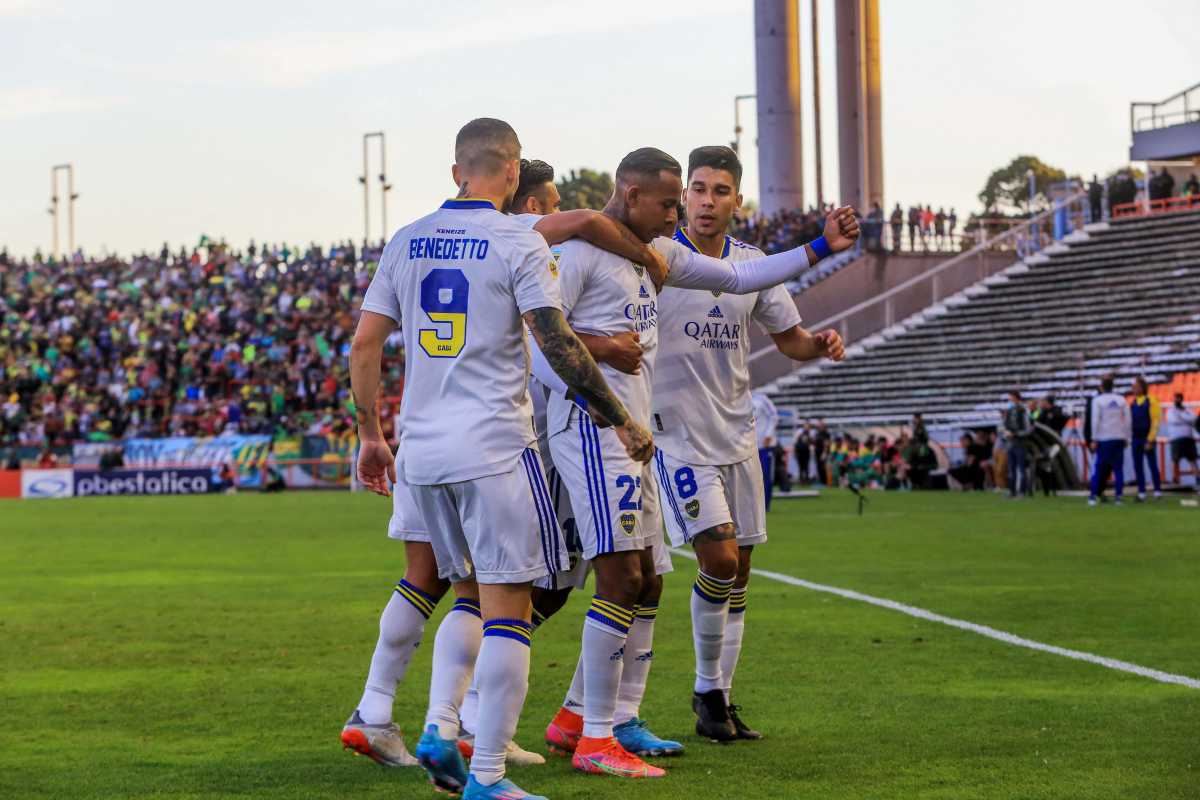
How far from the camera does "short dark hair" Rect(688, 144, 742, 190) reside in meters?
7.39

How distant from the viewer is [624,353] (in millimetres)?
6250

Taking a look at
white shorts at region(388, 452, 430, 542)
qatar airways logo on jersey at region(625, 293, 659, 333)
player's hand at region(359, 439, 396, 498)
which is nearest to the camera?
player's hand at region(359, 439, 396, 498)

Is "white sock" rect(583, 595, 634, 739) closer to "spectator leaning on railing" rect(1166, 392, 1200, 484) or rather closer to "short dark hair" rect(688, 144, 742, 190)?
"short dark hair" rect(688, 144, 742, 190)

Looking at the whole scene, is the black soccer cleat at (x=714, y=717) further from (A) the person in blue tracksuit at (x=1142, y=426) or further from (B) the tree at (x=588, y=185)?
(B) the tree at (x=588, y=185)

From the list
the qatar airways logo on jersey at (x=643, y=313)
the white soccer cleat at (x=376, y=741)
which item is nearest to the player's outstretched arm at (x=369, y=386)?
the white soccer cleat at (x=376, y=741)

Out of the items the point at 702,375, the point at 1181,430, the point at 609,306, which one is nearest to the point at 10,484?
the point at 1181,430

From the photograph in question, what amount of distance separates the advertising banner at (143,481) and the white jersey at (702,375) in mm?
38527

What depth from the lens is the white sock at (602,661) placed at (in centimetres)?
643

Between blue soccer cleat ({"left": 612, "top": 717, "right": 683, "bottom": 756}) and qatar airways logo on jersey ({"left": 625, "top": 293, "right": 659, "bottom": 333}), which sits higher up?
qatar airways logo on jersey ({"left": 625, "top": 293, "right": 659, "bottom": 333})

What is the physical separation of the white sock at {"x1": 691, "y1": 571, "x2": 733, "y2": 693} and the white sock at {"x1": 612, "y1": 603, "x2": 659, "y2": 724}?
36 cm

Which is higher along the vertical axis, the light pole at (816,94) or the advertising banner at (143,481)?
Answer: the light pole at (816,94)

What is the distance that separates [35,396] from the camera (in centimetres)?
5031

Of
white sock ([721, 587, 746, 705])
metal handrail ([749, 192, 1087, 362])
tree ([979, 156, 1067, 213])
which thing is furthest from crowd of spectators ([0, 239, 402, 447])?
tree ([979, 156, 1067, 213])

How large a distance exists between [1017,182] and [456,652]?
4373 inches
